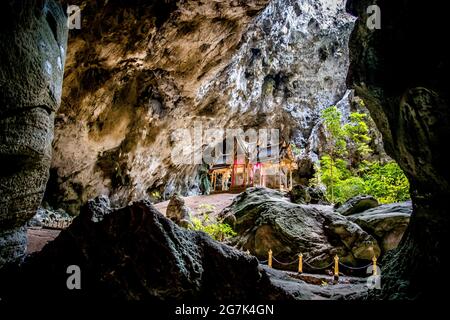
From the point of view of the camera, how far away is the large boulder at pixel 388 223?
1118 centimetres

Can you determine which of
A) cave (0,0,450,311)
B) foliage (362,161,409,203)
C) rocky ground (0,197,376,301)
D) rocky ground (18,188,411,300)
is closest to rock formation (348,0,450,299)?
cave (0,0,450,311)

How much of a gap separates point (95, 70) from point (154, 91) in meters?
4.91

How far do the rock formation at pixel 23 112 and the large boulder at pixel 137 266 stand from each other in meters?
1.03

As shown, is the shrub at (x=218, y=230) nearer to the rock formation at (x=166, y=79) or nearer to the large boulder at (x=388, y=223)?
the large boulder at (x=388, y=223)

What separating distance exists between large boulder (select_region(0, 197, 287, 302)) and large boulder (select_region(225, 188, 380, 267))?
7.32m

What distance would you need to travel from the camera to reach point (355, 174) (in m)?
26.3

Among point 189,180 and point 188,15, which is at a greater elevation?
point 188,15

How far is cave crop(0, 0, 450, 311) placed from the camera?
4.48 metres

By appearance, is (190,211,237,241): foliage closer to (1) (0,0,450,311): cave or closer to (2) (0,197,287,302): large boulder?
(1) (0,0,450,311): cave

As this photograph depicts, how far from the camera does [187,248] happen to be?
4625mm

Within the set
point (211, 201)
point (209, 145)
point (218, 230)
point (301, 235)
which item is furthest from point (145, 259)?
point (209, 145)

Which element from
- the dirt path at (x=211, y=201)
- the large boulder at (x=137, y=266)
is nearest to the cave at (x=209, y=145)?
the large boulder at (x=137, y=266)
